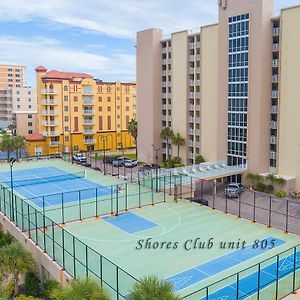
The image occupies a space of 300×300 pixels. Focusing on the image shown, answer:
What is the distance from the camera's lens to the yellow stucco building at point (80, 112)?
2685 inches

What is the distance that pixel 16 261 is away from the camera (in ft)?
71.3

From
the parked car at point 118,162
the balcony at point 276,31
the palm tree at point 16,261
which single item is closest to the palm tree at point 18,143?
the parked car at point 118,162

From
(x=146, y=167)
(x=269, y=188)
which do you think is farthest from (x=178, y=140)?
(x=269, y=188)

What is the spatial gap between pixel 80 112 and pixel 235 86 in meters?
35.3

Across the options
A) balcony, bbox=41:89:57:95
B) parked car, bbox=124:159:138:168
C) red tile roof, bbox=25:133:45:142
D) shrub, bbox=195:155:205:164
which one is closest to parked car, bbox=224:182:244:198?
shrub, bbox=195:155:205:164

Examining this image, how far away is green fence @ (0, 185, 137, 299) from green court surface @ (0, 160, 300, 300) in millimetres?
51

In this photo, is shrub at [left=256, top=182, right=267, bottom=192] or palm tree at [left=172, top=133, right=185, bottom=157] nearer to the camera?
shrub at [left=256, top=182, right=267, bottom=192]

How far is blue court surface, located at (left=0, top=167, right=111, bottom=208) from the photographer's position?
36688 millimetres

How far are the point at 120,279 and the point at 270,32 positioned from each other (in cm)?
3207

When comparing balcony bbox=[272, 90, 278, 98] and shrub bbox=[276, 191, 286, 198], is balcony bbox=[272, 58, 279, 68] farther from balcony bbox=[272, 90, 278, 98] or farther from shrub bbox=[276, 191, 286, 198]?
shrub bbox=[276, 191, 286, 198]

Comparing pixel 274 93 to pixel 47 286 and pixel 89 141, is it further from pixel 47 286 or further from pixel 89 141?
pixel 89 141

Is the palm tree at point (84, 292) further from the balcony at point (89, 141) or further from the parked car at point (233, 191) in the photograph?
the balcony at point (89, 141)

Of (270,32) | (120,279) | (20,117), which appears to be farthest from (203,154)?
(20,117)

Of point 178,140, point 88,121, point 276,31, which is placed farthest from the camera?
point 88,121
